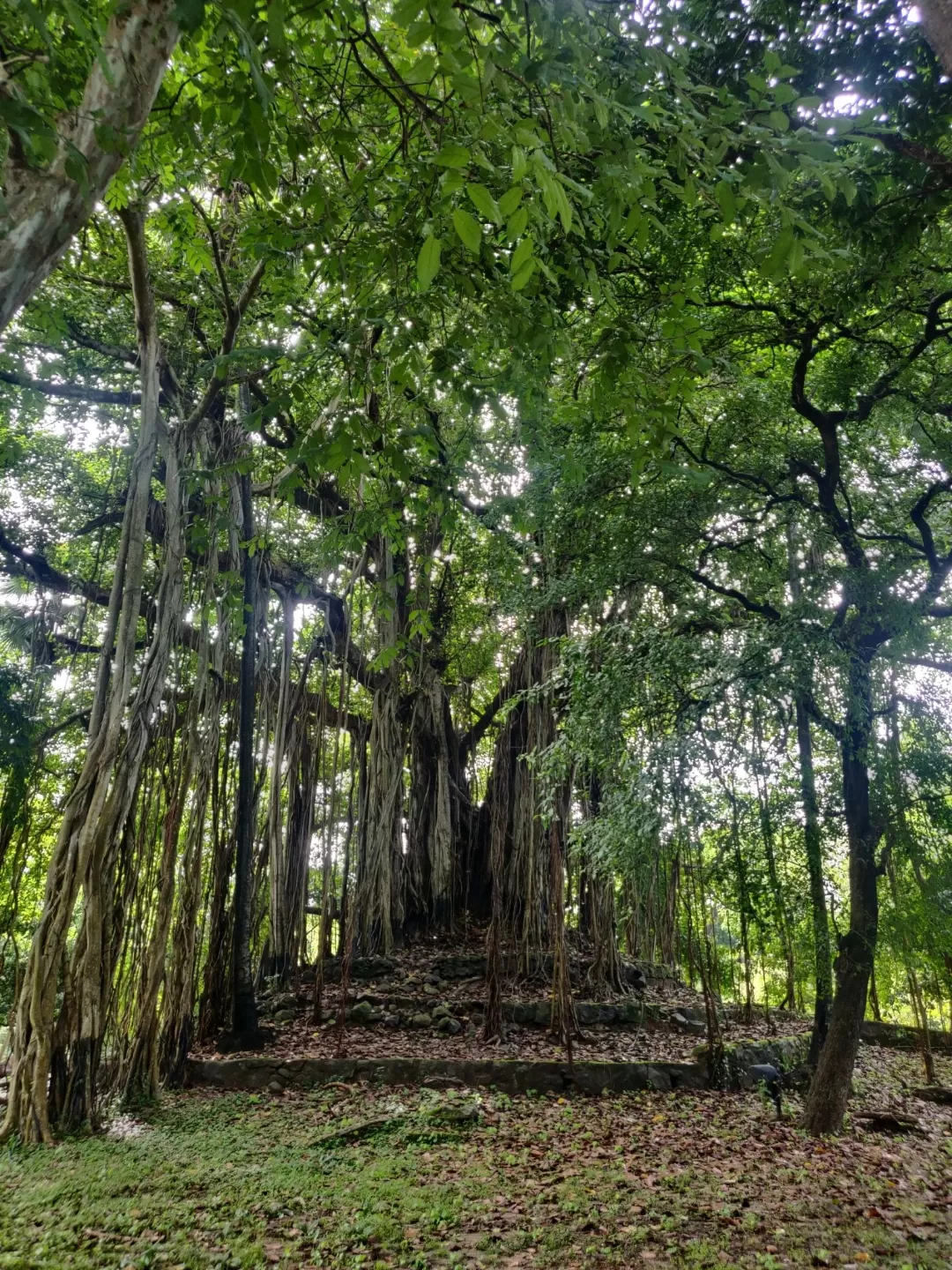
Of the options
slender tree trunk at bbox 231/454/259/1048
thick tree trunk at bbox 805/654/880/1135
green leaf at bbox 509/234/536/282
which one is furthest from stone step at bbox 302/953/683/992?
green leaf at bbox 509/234/536/282

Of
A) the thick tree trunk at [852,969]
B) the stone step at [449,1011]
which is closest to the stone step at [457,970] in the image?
the stone step at [449,1011]

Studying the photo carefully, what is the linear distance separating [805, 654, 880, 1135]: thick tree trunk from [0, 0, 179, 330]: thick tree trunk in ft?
14.1

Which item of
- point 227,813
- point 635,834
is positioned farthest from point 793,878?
point 227,813

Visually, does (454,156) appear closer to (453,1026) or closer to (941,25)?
(941,25)

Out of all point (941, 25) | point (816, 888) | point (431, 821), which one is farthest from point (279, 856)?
point (941, 25)

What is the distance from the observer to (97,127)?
1345mm

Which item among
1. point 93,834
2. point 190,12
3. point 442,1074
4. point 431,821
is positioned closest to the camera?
point 190,12

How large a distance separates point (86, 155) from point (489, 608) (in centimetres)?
766

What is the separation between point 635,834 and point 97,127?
446 centimetres

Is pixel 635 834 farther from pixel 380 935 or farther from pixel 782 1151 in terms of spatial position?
pixel 380 935

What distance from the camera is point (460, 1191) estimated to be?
3145mm

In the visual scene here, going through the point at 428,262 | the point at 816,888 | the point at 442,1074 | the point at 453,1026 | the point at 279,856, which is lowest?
the point at 442,1074

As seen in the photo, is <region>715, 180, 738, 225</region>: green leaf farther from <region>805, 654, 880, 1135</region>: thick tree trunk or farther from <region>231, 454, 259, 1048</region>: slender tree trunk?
<region>231, 454, 259, 1048</region>: slender tree trunk

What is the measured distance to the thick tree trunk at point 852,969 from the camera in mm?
4656
